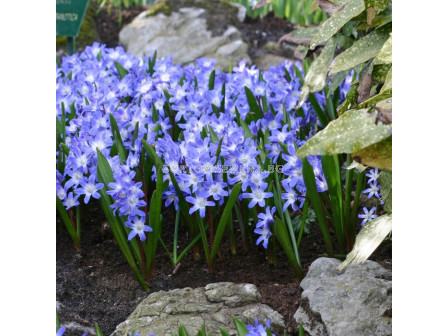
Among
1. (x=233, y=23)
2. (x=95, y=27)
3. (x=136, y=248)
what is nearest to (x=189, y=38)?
(x=233, y=23)

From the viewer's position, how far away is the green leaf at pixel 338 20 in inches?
66.2

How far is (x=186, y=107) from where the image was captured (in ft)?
8.60

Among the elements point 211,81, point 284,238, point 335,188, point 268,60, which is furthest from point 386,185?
point 268,60

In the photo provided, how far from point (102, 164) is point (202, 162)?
0.32 metres

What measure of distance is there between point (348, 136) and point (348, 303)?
690 mm

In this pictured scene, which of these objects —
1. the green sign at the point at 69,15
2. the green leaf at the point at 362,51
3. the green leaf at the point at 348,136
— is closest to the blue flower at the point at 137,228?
the green leaf at the point at 362,51

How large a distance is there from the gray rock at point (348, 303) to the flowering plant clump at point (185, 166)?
18 centimetres

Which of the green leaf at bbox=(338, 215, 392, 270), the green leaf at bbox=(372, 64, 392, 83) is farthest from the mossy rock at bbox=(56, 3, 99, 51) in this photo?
the green leaf at bbox=(338, 215, 392, 270)

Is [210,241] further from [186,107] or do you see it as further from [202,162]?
[186,107]

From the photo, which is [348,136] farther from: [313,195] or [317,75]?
[313,195]

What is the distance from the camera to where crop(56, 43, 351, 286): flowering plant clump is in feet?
6.67

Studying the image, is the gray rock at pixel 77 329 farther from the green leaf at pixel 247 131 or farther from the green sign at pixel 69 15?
the green sign at pixel 69 15

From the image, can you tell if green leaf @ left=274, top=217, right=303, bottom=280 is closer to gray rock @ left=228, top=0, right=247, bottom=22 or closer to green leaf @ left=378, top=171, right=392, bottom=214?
green leaf @ left=378, top=171, right=392, bottom=214

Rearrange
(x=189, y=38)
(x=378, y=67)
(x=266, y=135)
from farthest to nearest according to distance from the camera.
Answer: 1. (x=189, y=38)
2. (x=266, y=135)
3. (x=378, y=67)
